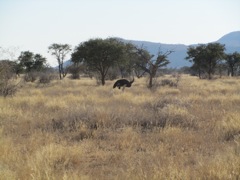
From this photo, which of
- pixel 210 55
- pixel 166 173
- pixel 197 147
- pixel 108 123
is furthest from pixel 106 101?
pixel 210 55

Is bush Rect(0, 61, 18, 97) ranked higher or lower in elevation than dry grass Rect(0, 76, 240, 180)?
higher

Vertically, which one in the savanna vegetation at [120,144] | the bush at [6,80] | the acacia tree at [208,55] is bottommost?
the savanna vegetation at [120,144]

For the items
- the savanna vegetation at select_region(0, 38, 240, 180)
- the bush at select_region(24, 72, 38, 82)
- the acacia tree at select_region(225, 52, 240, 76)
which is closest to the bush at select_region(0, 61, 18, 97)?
the savanna vegetation at select_region(0, 38, 240, 180)

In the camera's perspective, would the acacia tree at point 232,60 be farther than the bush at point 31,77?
Yes

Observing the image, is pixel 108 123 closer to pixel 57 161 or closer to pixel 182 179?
pixel 57 161

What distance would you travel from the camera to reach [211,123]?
30.5ft

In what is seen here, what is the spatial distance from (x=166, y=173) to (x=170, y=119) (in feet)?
15.2

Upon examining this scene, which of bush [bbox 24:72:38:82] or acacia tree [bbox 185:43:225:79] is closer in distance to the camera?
bush [bbox 24:72:38:82]

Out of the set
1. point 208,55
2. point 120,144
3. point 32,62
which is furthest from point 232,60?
point 120,144

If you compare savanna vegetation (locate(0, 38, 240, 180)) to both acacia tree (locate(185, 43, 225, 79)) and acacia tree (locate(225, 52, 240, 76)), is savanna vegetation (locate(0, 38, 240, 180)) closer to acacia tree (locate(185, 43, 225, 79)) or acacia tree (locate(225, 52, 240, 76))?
acacia tree (locate(185, 43, 225, 79))

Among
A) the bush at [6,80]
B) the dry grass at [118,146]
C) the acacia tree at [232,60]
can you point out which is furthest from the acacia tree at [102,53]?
the acacia tree at [232,60]

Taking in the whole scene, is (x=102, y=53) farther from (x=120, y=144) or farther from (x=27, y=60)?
(x=120, y=144)

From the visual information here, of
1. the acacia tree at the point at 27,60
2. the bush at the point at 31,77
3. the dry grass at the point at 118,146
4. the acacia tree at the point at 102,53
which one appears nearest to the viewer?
the dry grass at the point at 118,146

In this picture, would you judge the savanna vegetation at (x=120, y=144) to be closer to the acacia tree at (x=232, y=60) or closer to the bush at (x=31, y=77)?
the bush at (x=31, y=77)
